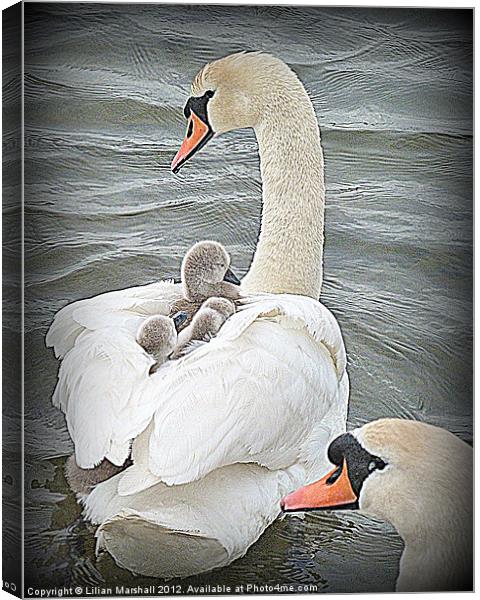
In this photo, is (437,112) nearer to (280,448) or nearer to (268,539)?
(280,448)

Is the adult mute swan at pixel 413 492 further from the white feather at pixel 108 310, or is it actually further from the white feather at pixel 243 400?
the white feather at pixel 108 310

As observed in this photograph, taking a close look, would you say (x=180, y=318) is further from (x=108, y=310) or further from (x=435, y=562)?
(x=435, y=562)

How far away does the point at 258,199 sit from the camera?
331 centimetres

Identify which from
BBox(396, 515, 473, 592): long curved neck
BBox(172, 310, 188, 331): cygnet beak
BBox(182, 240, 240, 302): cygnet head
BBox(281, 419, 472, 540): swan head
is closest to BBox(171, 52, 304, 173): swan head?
BBox(182, 240, 240, 302): cygnet head

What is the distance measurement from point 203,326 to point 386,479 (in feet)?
1.93

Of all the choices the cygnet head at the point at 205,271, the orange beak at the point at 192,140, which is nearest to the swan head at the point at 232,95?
the orange beak at the point at 192,140

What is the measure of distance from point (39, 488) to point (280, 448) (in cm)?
59

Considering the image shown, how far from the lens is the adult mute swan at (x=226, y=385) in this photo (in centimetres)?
314

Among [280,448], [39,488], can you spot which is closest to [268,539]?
[280,448]

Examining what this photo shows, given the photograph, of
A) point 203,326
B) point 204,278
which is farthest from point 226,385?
point 204,278

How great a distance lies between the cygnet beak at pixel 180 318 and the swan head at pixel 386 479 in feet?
1.57

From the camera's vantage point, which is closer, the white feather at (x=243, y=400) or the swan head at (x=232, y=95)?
the white feather at (x=243, y=400)

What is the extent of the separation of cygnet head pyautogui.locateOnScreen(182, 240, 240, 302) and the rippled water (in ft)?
0.10

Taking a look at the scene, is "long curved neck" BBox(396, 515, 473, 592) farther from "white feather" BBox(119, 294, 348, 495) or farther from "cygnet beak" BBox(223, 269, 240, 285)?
"cygnet beak" BBox(223, 269, 240, 285)
